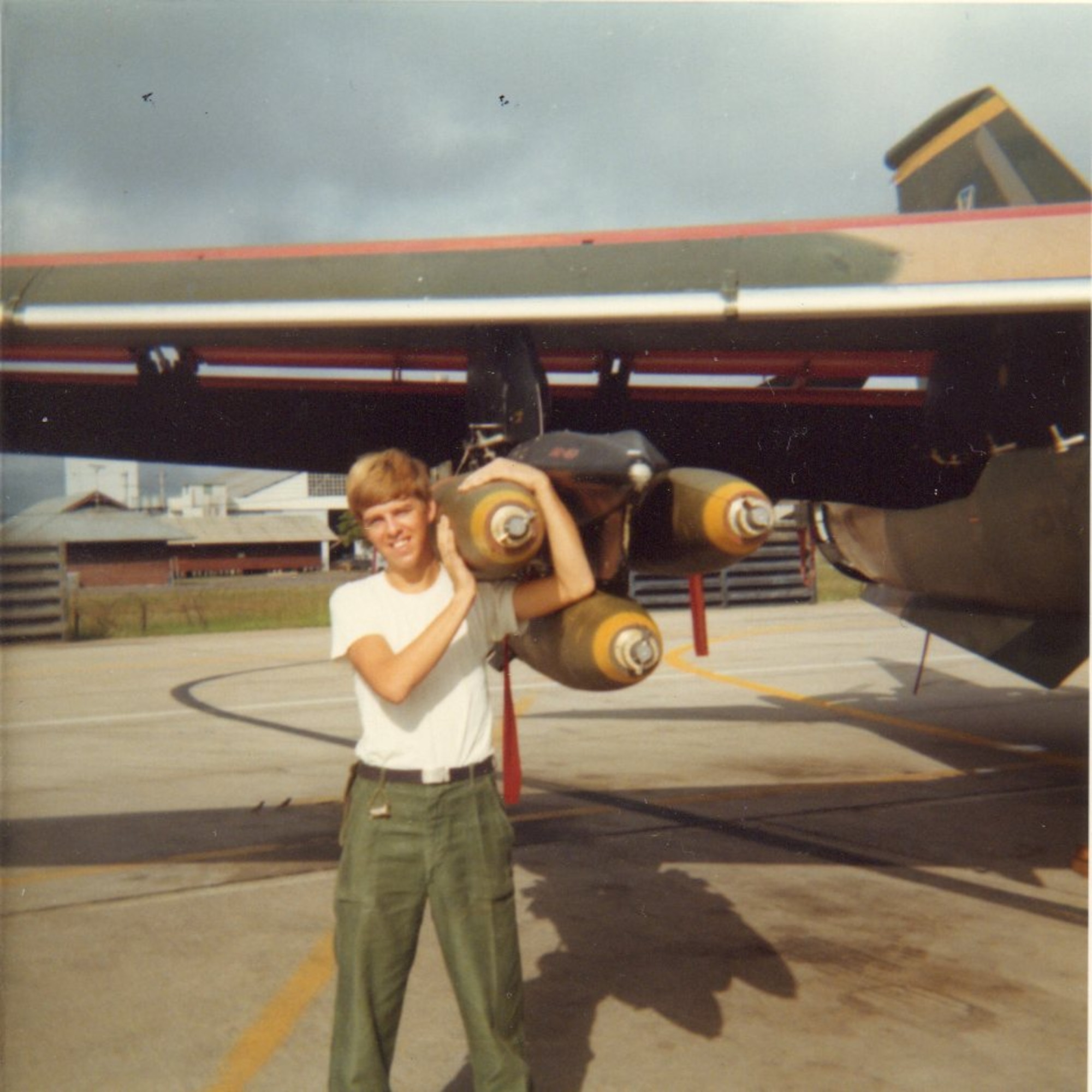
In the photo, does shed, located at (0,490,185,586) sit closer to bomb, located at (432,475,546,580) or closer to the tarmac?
the tarmac

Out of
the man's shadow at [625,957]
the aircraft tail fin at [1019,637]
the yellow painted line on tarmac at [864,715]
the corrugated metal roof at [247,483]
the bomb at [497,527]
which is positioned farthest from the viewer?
the corrugated metal roof at [247,483]

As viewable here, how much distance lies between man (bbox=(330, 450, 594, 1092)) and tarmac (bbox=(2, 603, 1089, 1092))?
0.86 m

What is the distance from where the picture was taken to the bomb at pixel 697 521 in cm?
320

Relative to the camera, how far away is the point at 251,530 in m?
66.0

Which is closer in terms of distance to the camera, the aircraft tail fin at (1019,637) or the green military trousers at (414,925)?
the green military trousers at (414,925)

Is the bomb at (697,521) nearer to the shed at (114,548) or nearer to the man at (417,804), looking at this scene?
the man at (417,804)

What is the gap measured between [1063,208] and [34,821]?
7.28 metres

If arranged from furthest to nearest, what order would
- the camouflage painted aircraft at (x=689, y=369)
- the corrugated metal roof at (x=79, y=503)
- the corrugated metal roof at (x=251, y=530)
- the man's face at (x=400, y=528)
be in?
1. the corrugated metal roof at (x=251, y=530)
2. the corrugated metal roof at (x=79, y=503)
3. the camouflage painted aircraft at (x=689, y=369)
4. the man's face at (x=400, y=528)

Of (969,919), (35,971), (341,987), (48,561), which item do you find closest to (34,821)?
(35,971)

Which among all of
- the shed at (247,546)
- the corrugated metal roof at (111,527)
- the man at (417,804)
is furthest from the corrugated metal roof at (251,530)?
the man at (417,804)

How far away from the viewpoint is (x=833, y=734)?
10.7 metres

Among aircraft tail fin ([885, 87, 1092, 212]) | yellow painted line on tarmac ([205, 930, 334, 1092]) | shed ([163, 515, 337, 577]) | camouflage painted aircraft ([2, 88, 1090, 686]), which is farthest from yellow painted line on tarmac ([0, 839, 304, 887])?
shed ([163, 515, 337, 577])

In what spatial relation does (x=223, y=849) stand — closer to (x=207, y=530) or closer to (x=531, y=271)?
(x=531, y=271)

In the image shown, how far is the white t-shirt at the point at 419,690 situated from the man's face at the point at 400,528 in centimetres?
13
